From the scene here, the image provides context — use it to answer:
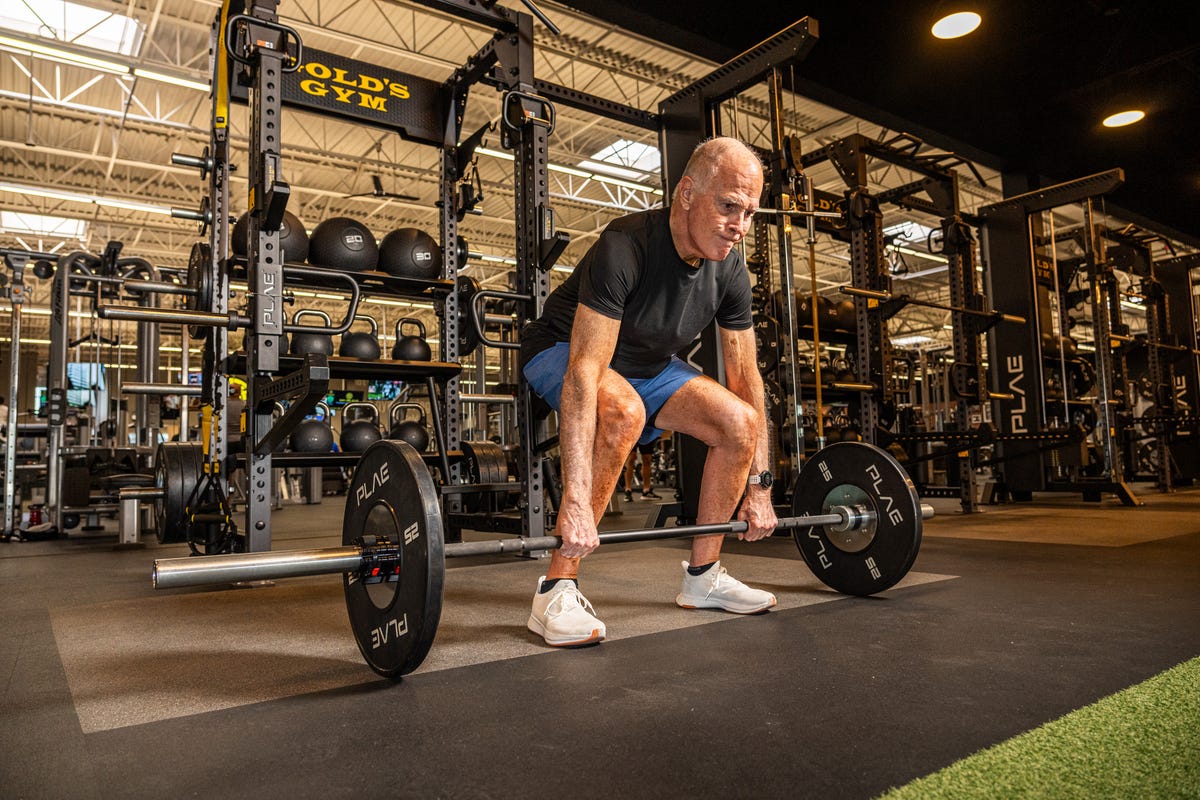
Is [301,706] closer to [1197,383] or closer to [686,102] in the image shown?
[686,102]

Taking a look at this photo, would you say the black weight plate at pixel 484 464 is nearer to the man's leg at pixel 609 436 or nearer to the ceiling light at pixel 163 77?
the man's leg at pixel 609 436

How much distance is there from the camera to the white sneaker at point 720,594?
1.80 meters

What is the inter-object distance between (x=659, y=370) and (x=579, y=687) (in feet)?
2.96

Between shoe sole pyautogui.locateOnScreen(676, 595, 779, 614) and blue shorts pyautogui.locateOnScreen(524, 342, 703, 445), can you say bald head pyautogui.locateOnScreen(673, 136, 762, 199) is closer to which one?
blue shorts pyautogui.locateOnScreen(524, 342, 703, 445)

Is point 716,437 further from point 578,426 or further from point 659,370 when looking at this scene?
point 578,426

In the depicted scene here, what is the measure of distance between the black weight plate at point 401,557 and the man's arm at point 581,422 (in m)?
0.30

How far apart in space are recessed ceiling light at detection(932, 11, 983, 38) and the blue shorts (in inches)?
109

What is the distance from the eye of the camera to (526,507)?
3.02 m

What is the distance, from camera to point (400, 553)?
128 centimetres

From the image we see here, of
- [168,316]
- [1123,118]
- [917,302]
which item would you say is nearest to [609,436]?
[168,316]

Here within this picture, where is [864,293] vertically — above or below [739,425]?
above

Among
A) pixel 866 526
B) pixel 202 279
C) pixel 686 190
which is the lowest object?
pixel 866 526

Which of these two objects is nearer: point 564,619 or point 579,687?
point 579,687

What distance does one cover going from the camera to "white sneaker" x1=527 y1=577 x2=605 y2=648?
59.7 inches
